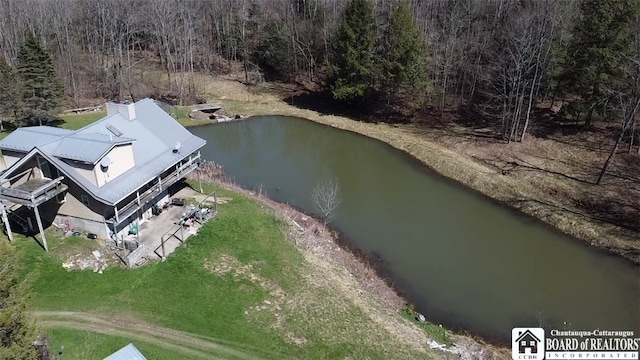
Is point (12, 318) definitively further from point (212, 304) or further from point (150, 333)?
point (212, 304)

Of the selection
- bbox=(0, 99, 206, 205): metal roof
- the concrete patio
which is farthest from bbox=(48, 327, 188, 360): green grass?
bbox=(0, 99, 206, 205): metal roof

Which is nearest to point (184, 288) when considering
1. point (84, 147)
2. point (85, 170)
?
point (85, 170)

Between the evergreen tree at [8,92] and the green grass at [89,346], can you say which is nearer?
the green grass at [89,346]

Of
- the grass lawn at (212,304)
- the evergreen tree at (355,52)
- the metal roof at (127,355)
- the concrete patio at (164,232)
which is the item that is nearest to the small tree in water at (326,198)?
the grass lawn at (212,304)

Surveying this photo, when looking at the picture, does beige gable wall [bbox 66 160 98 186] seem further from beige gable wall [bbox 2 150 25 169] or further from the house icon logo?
the house icon logo

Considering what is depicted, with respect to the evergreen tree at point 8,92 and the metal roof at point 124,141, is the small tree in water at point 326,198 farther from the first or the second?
the evergreen tree at point 8,92

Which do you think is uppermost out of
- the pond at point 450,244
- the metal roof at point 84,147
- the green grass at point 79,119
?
the metal roof at point 84,147
